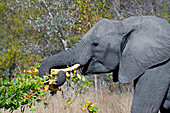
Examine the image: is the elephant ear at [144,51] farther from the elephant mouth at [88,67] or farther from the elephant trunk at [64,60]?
the elephant trunk at [64,60]

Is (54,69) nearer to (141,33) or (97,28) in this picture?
(97,28)

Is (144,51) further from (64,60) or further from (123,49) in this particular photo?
(64,60)

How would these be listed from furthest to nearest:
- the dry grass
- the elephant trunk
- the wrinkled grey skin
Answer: the dry grass < the elephant trunk < the wrinkled grey skin

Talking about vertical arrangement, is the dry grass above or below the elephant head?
below

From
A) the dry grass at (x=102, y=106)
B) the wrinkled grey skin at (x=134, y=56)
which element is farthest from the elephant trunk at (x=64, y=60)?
the dry grass at (x=102, y=106)

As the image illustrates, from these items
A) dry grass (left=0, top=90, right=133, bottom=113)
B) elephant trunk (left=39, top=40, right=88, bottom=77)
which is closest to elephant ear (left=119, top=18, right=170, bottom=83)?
elephant trunk (left=39, top=40, right=88, bottom=77)

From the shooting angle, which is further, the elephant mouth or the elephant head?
the elephant mouth

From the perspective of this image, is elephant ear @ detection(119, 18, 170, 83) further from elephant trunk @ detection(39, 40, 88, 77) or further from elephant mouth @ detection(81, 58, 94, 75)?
elephant trunk @ detection(39, 40, 88, 77)

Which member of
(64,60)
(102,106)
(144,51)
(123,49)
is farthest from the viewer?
(102,106)

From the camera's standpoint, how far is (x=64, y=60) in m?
3.31

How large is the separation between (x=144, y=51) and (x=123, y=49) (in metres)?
0.28

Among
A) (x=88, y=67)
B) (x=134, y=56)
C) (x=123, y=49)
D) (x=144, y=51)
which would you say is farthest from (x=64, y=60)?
(x=144, y=51)

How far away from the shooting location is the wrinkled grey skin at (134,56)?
Answer: 285 centimetres

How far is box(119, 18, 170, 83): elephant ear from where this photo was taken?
2.90m
